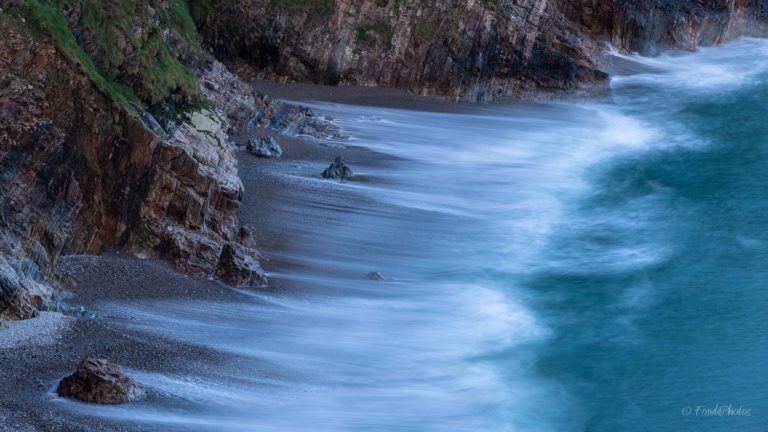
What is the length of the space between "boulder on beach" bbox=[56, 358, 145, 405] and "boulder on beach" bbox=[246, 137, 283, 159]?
37.8 feet

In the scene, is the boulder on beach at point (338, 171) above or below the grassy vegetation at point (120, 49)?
below

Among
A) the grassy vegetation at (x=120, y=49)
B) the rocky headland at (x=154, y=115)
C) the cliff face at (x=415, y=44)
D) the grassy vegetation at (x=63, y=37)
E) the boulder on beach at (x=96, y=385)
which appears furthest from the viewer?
the cliff face at (x=415, y=44)

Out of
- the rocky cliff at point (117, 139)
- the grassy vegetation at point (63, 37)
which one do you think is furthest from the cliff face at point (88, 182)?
the grassy vegetation at point (63, 37)

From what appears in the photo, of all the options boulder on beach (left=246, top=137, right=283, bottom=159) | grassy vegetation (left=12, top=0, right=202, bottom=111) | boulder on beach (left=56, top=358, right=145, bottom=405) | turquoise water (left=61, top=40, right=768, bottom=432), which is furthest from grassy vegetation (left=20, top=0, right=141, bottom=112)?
boulder on beach (left=56, top=358, right=145, bottom=405)

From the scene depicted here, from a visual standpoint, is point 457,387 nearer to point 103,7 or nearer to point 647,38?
point 103,7

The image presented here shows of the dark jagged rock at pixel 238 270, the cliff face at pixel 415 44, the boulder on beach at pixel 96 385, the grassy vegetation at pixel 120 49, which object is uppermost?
the cliff face at pixel 415 44

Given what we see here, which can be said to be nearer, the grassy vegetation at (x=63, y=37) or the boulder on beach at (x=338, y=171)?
the grassy vegetation at (x=63, y=37)

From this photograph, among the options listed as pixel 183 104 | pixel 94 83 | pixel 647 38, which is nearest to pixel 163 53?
pixel 183 104

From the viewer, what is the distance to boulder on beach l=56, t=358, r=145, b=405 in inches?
538

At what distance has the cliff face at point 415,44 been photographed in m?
31.7

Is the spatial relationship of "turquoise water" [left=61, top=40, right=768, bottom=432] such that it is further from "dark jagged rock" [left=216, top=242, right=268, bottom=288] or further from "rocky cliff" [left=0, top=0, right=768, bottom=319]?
"rocky cliff" [left=0, top=0, right=768, bottom=319]

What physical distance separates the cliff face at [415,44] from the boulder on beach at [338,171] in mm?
7366

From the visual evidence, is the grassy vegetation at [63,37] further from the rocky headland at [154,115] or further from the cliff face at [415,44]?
the cliff face at [415,44]

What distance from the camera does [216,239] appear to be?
19.3m
